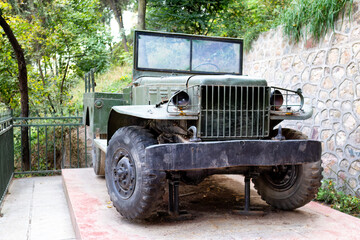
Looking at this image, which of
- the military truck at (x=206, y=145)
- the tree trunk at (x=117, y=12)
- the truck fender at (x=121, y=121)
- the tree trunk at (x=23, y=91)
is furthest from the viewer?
the tree trunk at (x=117, y=12)

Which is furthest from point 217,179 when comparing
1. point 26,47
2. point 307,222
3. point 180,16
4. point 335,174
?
point 26,47

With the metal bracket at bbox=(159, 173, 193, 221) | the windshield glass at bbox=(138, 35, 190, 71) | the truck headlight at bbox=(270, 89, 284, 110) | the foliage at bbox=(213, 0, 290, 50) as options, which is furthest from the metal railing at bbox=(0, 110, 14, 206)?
the foliage at bbox=(213, 0, 290, 50)

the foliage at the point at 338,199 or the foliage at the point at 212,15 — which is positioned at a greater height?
the foliage at the point at 212,15

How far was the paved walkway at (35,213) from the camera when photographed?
424 cm

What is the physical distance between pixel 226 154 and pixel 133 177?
0.96m

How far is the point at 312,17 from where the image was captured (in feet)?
20.1

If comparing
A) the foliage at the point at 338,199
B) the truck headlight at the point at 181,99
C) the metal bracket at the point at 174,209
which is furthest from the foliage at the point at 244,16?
the metal bracket at the point at 174,209

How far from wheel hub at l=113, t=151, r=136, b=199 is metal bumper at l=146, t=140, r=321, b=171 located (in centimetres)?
49

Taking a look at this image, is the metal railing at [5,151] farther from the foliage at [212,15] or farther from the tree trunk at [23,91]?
the foliage at [212,15]

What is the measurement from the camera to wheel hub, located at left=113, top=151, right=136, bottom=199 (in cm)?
366

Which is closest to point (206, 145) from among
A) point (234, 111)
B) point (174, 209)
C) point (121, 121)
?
point (234, 111)

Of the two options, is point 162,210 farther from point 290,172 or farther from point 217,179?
point 217,179

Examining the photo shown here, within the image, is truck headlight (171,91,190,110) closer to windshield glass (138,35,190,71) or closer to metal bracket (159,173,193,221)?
metal bracket (159,173,193,221)

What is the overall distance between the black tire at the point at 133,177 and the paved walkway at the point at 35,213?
0.86 meters
